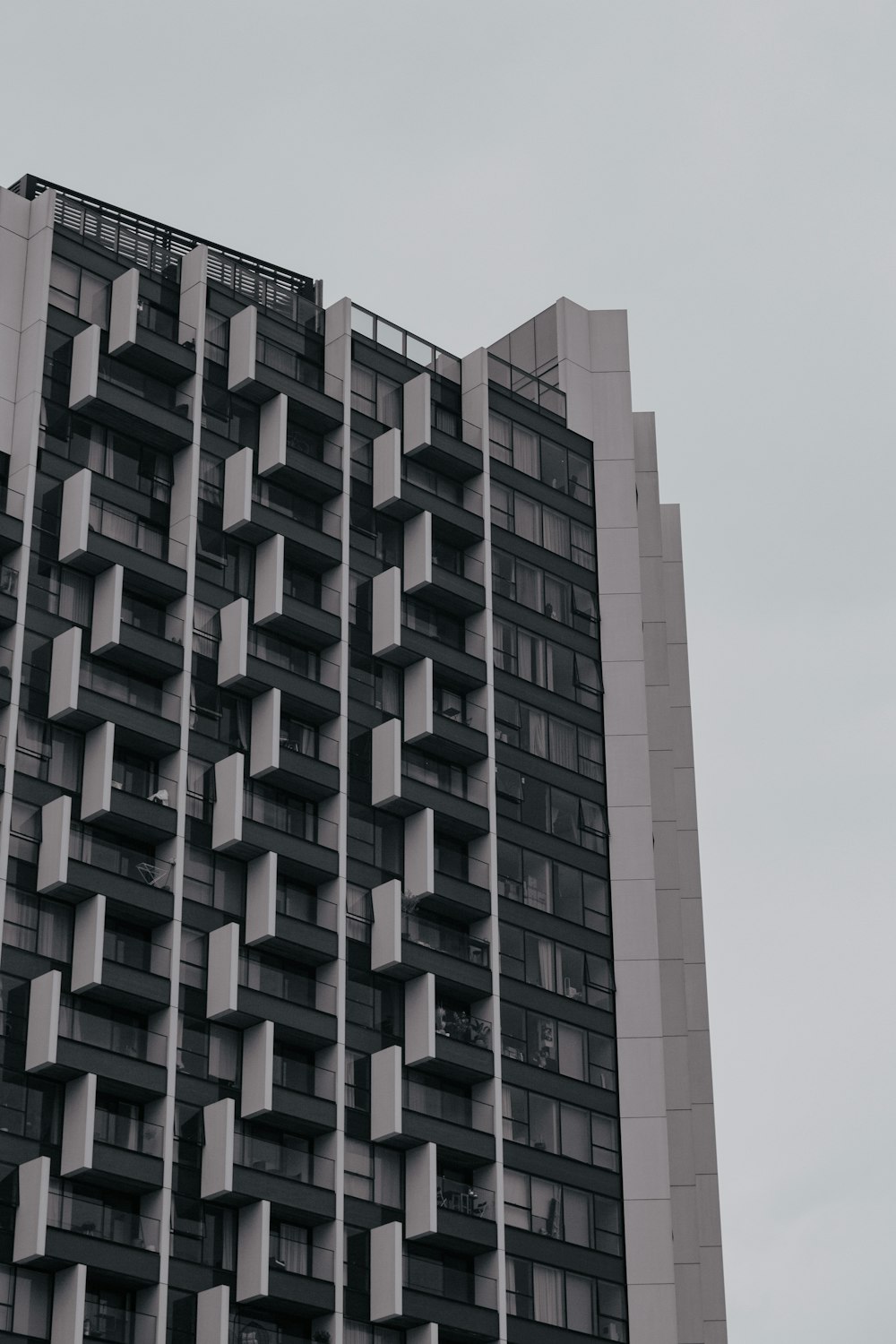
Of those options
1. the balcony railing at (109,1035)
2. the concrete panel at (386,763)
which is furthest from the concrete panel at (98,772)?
the concrete panel at (386,763)

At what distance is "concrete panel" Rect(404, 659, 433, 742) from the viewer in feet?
269

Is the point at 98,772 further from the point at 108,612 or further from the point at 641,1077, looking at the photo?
the point at 641,1077

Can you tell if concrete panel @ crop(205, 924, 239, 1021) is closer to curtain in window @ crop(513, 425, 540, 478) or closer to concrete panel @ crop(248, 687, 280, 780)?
concrete panel @ crop(248, 687, 280, 780)

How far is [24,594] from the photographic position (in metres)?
73.8

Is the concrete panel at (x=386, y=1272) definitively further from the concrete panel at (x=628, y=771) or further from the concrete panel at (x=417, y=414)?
the concrete panel at (x=417, y=414)

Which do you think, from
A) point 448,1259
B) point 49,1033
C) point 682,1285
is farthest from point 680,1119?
point 49,1033

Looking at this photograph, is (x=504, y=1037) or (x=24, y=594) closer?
(x=24, y=594)

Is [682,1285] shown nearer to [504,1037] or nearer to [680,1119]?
[680,1119]

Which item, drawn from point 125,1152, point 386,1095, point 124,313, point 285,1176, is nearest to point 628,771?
point 386,1095

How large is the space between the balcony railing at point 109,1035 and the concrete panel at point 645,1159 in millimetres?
20038

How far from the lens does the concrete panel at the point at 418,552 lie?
8519 centimetres

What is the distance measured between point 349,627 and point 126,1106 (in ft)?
71.3

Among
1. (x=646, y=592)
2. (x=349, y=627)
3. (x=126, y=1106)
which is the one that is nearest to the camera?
(x=126, y=1106)

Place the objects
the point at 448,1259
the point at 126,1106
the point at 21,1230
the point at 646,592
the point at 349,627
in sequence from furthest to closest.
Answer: the point at 646,592 < the point at 349,627 < the point at 448,1259 < the point at 126,1106 < the point at 21,1230
